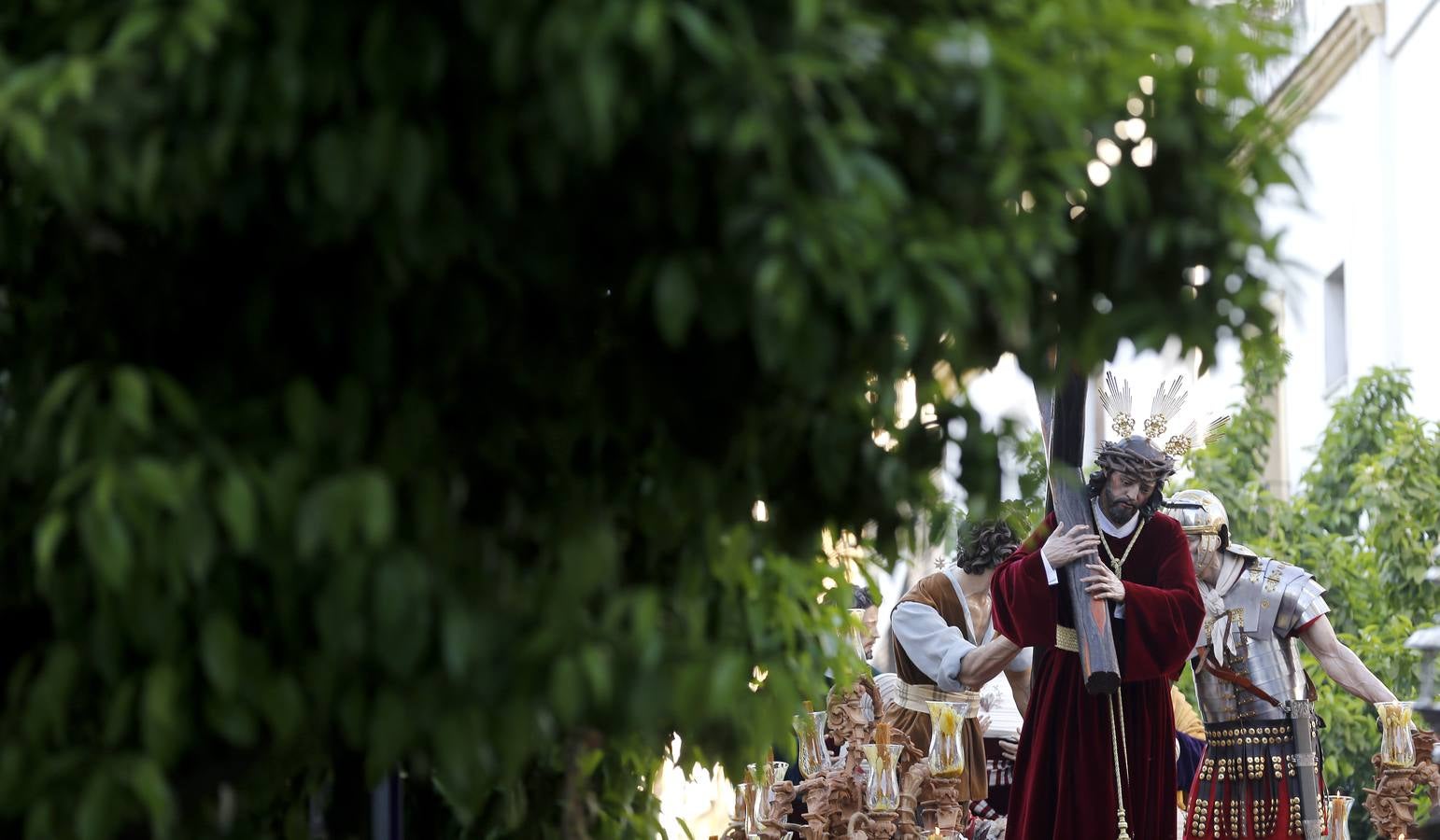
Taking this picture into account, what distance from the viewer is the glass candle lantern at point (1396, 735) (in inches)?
376

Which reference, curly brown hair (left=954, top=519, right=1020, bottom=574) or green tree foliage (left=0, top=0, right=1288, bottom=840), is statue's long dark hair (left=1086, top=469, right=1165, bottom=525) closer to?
curly brown hair (left=954, top=519, right=1020, bottom=574)

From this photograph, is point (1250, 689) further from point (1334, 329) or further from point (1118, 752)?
point (1334, 329)

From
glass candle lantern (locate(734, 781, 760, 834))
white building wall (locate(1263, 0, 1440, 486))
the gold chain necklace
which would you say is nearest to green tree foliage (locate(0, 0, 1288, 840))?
the gold chain necklace

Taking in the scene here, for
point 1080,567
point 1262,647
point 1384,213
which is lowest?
point 1262,647

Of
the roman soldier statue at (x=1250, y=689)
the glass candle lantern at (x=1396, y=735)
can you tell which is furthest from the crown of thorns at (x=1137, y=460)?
the glass candle lantern at (x=1396, y=735)

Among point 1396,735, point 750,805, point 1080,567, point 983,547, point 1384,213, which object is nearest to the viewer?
point 1080,567

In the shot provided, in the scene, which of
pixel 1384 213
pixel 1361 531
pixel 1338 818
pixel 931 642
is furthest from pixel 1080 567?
pixel 1384 213

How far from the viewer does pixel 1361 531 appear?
15.5 metres

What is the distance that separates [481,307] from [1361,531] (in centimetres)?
1346

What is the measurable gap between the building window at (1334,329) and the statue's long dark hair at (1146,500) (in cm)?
1448

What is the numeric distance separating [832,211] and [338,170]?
64 centimetres

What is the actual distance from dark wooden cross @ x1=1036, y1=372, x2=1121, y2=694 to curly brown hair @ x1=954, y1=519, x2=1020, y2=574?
2101 mm

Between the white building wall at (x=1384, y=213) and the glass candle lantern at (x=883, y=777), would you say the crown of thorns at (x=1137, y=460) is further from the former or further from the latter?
the white building wall at (x=1384, y=213)

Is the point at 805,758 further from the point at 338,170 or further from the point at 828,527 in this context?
the point at 338,170
